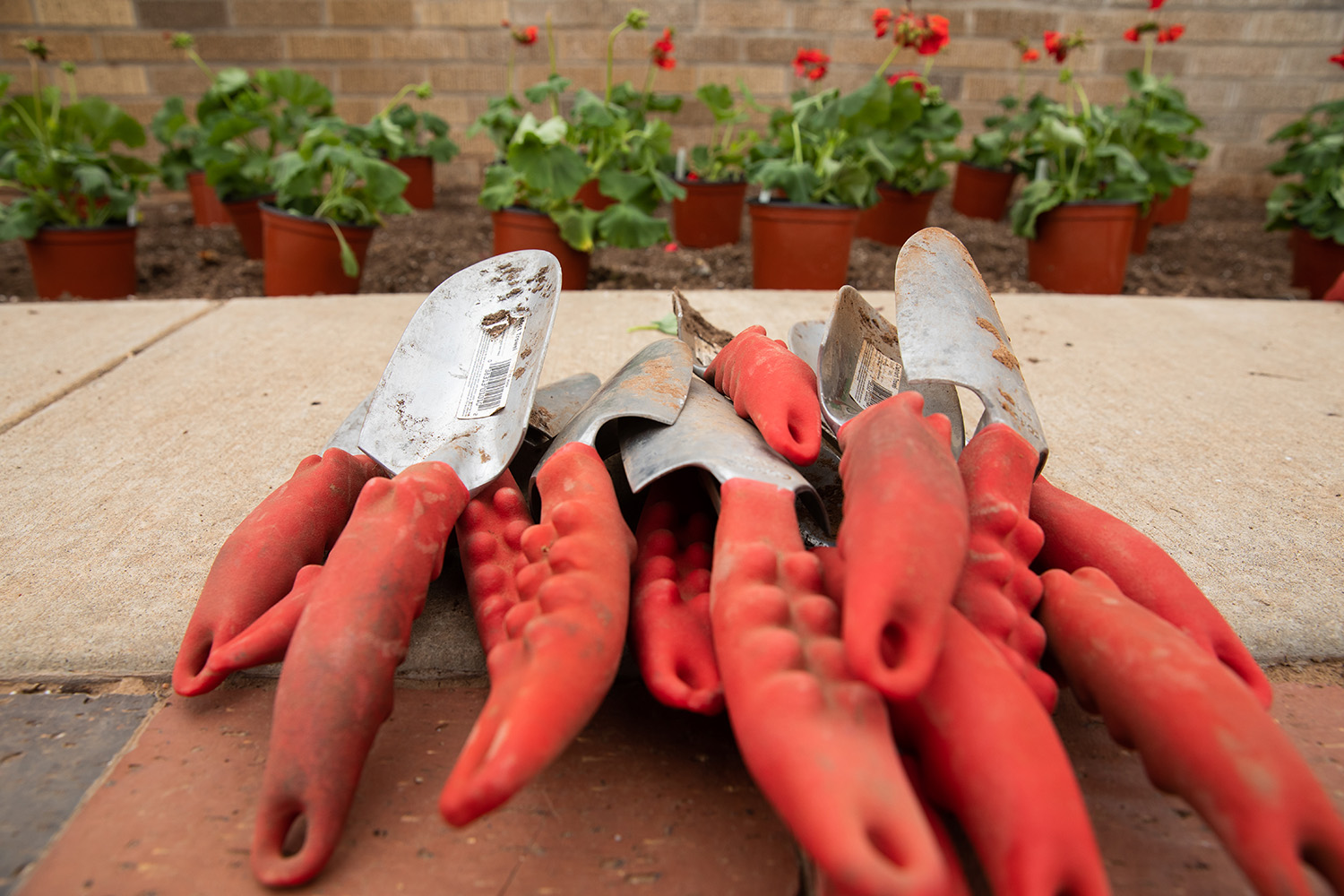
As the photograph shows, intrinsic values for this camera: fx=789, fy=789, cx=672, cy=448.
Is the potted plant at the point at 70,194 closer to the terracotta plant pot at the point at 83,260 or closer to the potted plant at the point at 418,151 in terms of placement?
the terracotta plant pot at the point at 83,260

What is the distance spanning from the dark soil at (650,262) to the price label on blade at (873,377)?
1816 mm

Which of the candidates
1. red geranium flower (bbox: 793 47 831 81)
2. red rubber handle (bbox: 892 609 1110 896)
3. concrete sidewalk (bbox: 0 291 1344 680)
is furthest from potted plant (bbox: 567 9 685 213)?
red rubber handle (bbox: 892 609 1110 896)

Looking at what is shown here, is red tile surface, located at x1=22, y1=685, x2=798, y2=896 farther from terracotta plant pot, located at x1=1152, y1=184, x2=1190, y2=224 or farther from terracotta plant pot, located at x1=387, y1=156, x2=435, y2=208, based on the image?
terracotta plant pot, located at x1=1152, y1=184, x2=1190, y2=224

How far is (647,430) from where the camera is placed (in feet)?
2.84

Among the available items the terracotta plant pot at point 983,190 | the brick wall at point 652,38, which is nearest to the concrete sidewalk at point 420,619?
the terracotta plant pot at point 983,190

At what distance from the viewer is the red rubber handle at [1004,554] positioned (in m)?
0.61

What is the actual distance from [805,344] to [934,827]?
74cm

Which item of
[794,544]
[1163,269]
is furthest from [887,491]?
[1163,269]

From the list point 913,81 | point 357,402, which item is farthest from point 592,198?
point 357,402

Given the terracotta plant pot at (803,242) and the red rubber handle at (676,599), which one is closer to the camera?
the red rubber handle at (676,599)

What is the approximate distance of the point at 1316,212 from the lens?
9.41 ft

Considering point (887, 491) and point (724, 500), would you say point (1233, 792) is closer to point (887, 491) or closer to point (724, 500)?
point (887, 491)

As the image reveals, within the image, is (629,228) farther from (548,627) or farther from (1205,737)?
(1205,737)

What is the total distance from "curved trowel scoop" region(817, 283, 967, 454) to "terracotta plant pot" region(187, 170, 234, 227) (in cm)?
357
